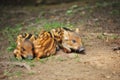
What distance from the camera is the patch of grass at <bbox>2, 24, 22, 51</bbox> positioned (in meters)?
8.75

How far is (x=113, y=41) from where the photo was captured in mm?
8516

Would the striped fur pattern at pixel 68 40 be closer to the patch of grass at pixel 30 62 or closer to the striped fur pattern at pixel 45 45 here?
the striped fur pattern at pixel 45 45

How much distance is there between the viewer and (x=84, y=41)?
8.70m

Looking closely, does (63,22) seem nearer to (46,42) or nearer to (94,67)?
(46,42)

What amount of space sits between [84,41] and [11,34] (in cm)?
265

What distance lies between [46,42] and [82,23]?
2.76m

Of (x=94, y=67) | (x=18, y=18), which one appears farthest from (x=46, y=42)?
(x=18, y=18)

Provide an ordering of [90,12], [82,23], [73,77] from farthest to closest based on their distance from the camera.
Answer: [90,12]
[82,23]
[73,77]

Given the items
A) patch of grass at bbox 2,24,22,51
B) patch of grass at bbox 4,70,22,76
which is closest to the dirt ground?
patch of grass at bbox 4,70,22,76

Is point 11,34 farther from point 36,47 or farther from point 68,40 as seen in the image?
point 68,40

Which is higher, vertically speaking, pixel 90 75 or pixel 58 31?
pixel 58 31

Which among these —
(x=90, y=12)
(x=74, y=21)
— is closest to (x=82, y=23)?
(x=74, y=21)

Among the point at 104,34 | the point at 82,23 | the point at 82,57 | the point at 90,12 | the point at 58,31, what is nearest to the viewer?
the point at 82,57

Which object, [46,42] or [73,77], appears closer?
[73,77]
